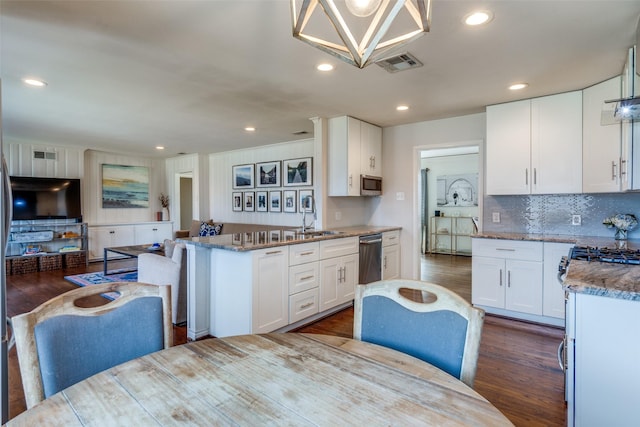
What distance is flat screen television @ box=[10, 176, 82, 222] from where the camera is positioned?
5793mm

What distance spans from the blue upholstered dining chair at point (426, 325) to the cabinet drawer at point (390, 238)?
312 centimetres

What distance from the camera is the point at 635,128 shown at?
8.20 feet

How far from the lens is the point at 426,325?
1.17 meters

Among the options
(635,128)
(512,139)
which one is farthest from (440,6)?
(512,139)

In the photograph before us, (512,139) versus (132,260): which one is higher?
(512,139)

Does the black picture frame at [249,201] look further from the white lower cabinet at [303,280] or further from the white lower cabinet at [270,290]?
the white lower cabinet at [270,290]

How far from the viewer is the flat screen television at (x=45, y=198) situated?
A: 19.0 ft

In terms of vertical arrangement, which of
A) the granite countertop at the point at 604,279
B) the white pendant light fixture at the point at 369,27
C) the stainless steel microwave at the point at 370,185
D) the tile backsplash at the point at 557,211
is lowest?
the granite countertop at the point at 604,279

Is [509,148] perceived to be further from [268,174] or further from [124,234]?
[124,234]

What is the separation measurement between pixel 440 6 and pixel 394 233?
312 cm

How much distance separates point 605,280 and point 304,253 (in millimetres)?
2244

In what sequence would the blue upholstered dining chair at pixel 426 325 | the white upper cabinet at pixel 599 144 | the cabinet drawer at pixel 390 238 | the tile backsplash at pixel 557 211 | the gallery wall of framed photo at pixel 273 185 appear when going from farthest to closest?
the gallery wall of framed photo at pixel 273 185
the cabinet drawer at pixel 390 238
the tile backsplash at pixel 557 211
the white upper cabinet at pixel 599 144
the blue upholstered dining chair at pixel 426 325

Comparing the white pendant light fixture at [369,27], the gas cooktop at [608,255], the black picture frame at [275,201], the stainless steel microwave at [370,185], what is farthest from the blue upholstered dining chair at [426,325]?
the black picture frame at [275,201]

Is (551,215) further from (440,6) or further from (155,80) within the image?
(155,80)
